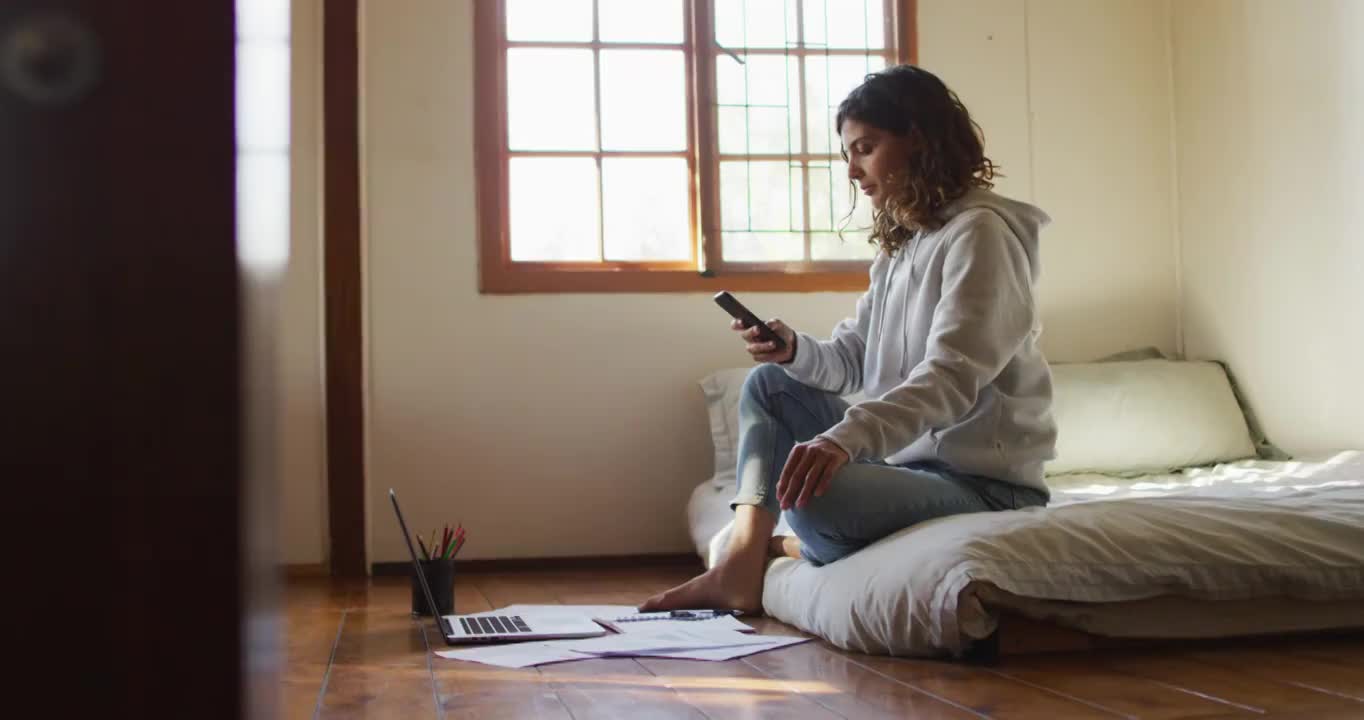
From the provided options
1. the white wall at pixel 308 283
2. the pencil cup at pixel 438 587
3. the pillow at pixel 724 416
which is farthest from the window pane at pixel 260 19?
the white wall at pixel 308 283

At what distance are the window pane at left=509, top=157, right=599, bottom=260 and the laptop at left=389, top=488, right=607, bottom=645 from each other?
1409 millimetres

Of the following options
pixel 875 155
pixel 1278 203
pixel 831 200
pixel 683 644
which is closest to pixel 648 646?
pixel 683 644

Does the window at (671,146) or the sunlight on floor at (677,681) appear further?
the window at (671,146)

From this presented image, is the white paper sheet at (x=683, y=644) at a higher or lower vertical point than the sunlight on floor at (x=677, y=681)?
lower

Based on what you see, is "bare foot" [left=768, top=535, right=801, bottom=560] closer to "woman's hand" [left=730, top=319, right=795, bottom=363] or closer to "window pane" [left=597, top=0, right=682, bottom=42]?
"woman's hand" [left=730, top=319, right=795, bottom=363]

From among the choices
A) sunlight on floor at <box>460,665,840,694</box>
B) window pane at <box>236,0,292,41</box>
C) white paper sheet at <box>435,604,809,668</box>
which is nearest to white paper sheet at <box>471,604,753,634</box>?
white paper sheet at <box>435,604,809,668</box>

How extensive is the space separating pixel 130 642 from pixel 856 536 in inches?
68.5

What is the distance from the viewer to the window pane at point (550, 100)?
3.40 m

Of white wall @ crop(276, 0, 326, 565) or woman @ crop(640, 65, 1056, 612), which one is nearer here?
woman @ crop(640, 65, 1056, 612)

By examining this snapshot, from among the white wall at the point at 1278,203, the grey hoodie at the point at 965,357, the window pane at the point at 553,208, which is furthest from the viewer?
the window pane at the point at 553,208

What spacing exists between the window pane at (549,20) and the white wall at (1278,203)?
1682 mm

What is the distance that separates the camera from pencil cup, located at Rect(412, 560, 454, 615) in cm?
231

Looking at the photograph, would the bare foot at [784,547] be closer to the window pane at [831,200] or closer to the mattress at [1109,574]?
the mattress at [1109,574]

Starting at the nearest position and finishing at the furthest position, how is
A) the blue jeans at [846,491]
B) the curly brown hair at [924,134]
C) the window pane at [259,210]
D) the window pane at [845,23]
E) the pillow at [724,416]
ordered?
the window pane at [259,210]
the blue jeans at [846,491]
the curly brown hair at [924,134]
the pillow at [724,416]
the window pane at [845,23]
